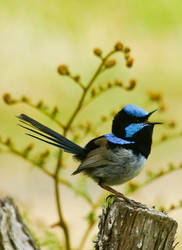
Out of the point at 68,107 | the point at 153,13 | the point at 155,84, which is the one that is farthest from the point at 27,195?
the point at 153,13

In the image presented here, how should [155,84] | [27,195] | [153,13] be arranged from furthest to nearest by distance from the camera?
[153,13] < [155,84] < [27,195]

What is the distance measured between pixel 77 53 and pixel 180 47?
188 centimetres

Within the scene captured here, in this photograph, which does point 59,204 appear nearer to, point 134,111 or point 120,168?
point 120,168

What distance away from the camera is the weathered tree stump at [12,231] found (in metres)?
4.07

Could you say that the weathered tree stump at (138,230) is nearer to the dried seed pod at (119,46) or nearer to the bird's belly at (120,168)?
the bird's belly at (120,168)

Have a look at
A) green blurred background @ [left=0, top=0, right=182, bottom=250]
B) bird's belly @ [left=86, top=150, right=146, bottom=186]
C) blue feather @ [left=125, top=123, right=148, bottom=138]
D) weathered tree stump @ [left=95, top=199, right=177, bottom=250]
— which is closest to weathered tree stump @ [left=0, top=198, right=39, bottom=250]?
bird's belly @ [left=86, top=150, right=146, bottom=186]

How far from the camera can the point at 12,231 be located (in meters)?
4.16

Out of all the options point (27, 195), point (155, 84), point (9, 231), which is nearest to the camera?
point (9, 231)

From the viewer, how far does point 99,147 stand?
14.2 ft

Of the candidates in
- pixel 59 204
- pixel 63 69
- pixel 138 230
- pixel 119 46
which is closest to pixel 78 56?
pixel 59 204

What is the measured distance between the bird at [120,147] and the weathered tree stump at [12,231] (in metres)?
0.49

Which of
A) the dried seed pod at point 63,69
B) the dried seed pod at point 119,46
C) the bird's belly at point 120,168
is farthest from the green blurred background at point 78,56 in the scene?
the dried seed pod at point 119,46

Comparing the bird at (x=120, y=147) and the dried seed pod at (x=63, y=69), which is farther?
the dried seed pod at (x=63, y=69)

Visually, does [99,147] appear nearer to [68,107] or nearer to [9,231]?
[9,231]
